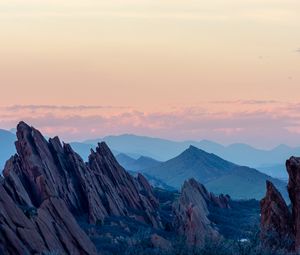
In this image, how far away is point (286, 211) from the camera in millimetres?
80125

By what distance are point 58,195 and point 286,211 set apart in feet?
179

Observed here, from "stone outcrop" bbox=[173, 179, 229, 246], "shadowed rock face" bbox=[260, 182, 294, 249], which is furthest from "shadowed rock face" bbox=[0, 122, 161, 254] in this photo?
"shadowed rock face" bbox=[260, 182, 294, 249]

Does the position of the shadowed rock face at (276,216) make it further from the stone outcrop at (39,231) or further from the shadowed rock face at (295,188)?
the stone outcrop at (39,231)

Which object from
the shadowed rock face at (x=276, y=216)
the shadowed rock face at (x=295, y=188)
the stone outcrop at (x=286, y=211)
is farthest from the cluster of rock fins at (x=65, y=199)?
the shadowed rock face at (x=295, y=188)

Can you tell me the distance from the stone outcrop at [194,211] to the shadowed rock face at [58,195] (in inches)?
234

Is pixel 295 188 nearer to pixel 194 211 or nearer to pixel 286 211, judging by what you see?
pixel 286 211

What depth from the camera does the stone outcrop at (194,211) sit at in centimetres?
11526

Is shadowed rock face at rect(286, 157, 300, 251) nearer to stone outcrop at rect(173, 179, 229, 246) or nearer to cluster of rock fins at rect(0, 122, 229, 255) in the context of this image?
stone outcrop at rect(173, 179, 229, 246)

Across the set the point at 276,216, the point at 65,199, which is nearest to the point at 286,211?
the point at 276,216

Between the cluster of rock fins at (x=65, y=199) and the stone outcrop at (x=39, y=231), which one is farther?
the cluster of rock fins at (x=65, y=199)

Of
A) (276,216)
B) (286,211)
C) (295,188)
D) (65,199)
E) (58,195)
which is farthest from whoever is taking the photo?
(65,199)

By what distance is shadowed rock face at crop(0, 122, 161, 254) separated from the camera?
75.4 metres

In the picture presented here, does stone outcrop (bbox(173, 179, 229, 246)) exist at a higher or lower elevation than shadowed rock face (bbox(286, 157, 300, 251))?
lower

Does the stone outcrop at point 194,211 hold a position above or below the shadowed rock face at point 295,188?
below
